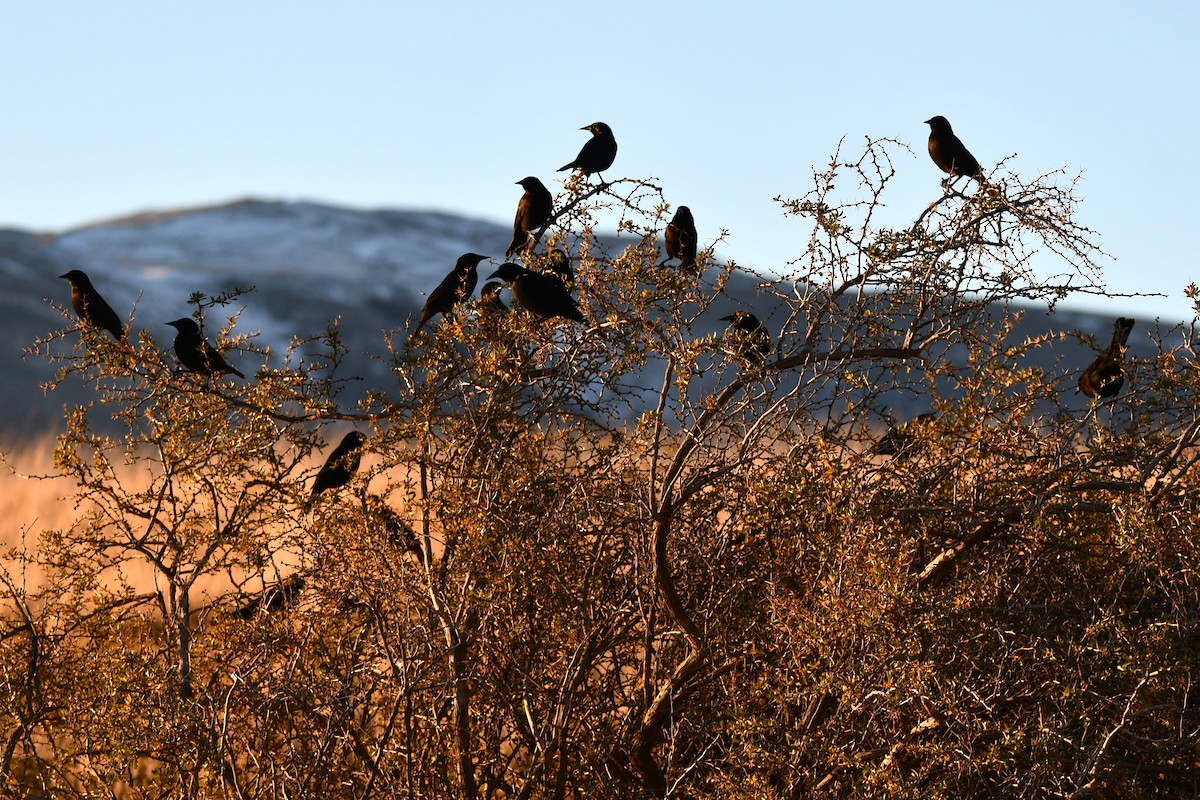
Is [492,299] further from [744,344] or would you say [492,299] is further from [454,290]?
[744,344]

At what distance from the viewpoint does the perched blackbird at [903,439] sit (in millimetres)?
6285

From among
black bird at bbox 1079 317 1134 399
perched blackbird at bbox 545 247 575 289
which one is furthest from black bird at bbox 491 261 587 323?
black bird at bbox 1079 317 1134 399

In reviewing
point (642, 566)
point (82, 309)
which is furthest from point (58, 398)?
point (642, 566)

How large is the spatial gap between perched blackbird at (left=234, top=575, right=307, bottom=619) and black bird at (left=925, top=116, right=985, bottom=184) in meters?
3.86

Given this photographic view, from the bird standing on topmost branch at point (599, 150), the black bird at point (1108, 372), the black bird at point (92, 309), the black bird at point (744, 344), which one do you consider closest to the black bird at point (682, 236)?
the bird standing on topmost branch at point (599, 150)

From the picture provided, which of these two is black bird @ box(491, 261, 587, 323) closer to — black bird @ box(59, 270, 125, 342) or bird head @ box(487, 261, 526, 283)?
bird head @ box(487, 261, 526, 283)

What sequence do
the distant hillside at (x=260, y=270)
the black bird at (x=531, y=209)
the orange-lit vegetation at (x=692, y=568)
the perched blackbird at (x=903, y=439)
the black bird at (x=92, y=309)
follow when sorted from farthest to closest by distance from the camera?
the distant hillside at (x=260, y=270), the black bird at (x=531, y=209), the black bird at (x=92, y=309), the perched blackbird at (x=903, y=439), the orange-lit vegetation at (x=692, y=568)

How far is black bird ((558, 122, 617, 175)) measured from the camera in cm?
854

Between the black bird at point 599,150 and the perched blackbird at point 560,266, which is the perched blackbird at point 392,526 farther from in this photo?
the black bird at point 599,150

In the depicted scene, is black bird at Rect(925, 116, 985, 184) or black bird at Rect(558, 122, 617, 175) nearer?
black bird at Rect(925, 116, 985, 184)

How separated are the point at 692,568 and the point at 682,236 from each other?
2.14 metres

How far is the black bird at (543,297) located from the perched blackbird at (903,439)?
1.47m

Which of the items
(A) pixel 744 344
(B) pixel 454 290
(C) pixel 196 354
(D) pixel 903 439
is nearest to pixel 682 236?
(B) pixel 454 290

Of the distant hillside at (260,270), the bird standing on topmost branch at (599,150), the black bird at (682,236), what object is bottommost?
the distant hillside at (260,270)
